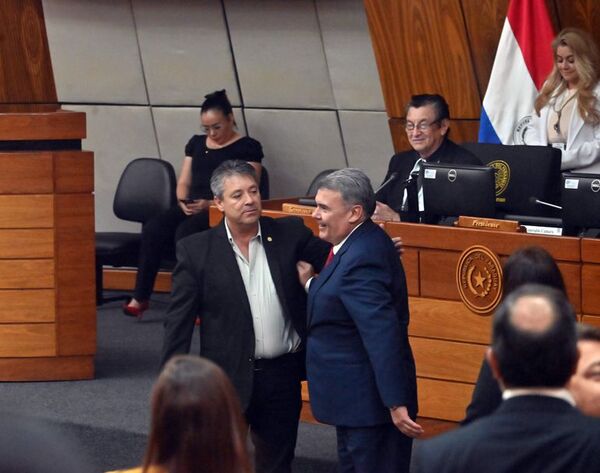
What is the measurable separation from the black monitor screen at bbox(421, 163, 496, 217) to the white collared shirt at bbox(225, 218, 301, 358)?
1.03 m

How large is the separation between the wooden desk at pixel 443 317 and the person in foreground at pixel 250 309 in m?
0.90

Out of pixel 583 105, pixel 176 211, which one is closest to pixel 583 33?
pixel 583 105

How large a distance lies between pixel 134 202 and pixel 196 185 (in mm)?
752

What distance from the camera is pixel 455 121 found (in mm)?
7906

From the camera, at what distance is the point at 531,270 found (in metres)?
3.45

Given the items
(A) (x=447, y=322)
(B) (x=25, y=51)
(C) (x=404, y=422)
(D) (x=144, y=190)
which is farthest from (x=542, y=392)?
(D) (x=144, y=190)

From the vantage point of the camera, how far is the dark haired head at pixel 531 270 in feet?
11.3

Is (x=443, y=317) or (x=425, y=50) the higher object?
(x=425, y=50)

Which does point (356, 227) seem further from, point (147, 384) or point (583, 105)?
point (147, 384)

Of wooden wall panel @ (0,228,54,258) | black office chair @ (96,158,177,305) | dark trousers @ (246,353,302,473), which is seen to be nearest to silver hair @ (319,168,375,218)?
dark trousers @ (246,353,302,473)

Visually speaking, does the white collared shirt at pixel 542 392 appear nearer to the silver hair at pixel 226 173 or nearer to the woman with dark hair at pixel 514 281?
the woman with dark hair at pixel 514 281

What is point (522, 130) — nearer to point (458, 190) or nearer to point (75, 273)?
point (458, 190)

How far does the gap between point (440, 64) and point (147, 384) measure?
2.42m

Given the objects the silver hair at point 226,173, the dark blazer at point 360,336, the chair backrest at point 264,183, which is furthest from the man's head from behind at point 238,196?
the chair backrest at point 264,183
